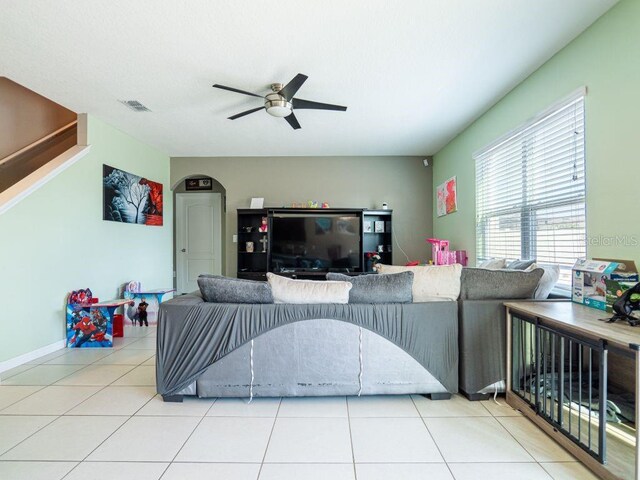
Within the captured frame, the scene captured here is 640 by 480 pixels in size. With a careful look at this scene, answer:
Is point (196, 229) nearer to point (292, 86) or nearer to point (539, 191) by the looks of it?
point (292, 86)

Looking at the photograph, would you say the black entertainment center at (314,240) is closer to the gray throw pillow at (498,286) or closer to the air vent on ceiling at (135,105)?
the air vent on ceiling at (135,105)

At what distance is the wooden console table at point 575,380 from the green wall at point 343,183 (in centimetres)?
365

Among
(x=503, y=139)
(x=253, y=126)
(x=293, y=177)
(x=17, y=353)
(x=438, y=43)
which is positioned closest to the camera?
(x=438, y=43)

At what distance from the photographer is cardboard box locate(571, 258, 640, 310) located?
191 cm

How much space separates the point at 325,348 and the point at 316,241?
11.5 ft

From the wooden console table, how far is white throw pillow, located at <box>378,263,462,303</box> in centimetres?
36

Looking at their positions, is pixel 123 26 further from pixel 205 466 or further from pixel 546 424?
pixel 546 424

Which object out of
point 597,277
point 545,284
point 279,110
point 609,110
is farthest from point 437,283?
point 279,110

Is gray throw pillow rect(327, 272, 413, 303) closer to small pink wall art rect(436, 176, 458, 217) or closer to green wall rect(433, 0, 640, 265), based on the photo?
green wall rect(433, 0, 640, 265)

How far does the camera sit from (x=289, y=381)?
2131mm

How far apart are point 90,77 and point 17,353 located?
2610 mm

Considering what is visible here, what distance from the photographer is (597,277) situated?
2018mm

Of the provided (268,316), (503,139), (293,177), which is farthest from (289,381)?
(293,177)

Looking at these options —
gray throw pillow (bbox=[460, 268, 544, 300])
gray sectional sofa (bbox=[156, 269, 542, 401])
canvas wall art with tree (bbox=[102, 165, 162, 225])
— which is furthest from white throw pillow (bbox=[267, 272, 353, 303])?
canvas wall art with tree (bbox=[102, 165, 162, 225])
